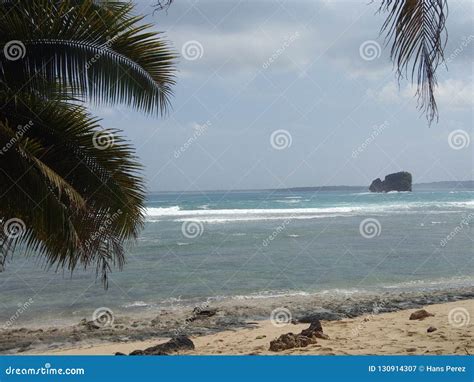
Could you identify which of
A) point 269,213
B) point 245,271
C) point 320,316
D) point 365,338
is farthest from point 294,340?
point 269,213

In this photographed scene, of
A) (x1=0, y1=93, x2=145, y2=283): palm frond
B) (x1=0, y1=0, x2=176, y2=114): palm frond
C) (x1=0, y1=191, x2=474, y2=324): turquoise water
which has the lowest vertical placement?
(x1=0, y1=191, x2=474, y2=324): turquoise water

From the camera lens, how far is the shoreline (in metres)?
9.15

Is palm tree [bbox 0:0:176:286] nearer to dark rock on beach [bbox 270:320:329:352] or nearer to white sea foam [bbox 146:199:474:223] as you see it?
dark rock on beach [bbox 270:320:329:352]

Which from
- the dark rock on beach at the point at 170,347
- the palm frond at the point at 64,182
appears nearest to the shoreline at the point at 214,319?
the dark rock on beach at the point at 170,347

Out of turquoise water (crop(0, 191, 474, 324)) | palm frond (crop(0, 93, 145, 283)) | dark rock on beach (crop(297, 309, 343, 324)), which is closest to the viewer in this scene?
palm frond (crop(0, 93, 145, 283))

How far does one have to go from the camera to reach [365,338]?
8.02m

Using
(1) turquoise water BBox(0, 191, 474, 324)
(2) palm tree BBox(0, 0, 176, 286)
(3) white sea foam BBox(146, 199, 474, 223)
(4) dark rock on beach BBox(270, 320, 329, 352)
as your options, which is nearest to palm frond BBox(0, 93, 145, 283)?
(2) palm tree BBox(0, 0, 176, 286)

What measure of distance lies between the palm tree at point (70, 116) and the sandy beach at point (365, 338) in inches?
124

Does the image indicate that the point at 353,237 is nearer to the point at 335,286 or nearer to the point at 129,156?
the point at 335,286

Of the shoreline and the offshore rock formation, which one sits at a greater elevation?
the offshore rock formation

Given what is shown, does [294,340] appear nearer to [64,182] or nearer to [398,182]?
[64,182]

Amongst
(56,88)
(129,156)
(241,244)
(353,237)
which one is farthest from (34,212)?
(353,237)

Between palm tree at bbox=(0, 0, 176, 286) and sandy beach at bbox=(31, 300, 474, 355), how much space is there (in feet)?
10.3

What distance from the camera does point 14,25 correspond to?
16.9 feet
